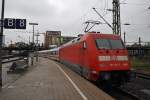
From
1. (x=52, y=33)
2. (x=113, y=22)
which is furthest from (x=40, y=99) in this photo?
(x=52, y=33)

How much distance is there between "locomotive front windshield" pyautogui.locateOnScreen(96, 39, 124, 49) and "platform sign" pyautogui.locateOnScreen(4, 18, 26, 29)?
13.6 ft

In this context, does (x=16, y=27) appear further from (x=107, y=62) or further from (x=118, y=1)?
(x=118, y=1)

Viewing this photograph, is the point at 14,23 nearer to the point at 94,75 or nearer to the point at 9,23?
the point at 9,23

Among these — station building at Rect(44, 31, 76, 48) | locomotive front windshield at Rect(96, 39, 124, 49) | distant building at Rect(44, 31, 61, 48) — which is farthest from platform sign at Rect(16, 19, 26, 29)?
distant building at Rect(44, 31, 61, 48)

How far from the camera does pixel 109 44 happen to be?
18062mm

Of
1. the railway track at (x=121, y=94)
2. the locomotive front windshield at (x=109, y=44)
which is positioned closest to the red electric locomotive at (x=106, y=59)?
the locomotive front windshield at (x=109, y=44)

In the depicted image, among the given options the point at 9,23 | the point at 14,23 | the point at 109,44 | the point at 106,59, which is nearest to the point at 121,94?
the point at 106,59

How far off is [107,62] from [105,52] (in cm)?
65

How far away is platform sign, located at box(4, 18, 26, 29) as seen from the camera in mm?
16172

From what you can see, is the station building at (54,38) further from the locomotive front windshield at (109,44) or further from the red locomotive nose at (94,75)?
the red locomotive nose at (94,75)

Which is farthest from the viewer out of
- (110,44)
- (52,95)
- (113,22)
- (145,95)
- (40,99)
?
(113,22)

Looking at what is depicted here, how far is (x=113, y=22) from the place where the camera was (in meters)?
35.8

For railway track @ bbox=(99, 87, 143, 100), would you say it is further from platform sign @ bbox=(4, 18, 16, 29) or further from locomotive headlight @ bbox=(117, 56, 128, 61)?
platform sign @ bbox=(4, 18, 16, 29)

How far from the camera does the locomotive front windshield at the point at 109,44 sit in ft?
→ 58.5
